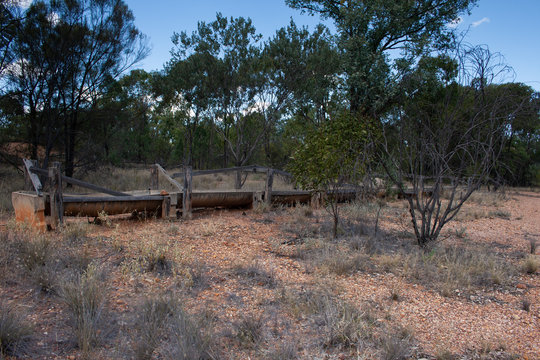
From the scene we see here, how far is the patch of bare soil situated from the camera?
3.12 meters

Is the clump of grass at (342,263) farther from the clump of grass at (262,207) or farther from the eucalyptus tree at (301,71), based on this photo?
the eucalyptus tree at (301,71)

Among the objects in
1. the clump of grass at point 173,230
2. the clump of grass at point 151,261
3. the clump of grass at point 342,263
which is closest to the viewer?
the clump of grass at point 151,261

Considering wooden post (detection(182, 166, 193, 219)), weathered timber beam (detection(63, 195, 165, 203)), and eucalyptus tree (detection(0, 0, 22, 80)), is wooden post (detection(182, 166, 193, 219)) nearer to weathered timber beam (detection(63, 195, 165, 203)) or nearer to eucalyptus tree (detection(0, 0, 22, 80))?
weathered timber beam (detection(63, 195, 165, 203))

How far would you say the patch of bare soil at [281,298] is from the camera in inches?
123

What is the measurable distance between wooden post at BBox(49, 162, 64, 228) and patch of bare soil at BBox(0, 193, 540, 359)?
66cm

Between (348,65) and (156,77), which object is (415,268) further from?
(156,77)

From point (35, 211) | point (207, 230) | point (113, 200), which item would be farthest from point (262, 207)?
point (35, 211)

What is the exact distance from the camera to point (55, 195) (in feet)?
22.7

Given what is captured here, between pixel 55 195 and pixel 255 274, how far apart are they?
447 cm

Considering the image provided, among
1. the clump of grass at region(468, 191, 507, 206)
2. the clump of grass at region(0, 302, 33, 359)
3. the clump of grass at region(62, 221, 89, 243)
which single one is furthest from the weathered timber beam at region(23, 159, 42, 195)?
the clump of grass at region(468, 191, 507, 206)

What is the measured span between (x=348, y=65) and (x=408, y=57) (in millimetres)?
2538

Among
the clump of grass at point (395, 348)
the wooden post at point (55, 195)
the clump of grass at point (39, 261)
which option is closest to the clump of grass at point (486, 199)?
the clump of grass at point (395, 348)

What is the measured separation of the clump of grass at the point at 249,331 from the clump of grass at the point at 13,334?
176cm

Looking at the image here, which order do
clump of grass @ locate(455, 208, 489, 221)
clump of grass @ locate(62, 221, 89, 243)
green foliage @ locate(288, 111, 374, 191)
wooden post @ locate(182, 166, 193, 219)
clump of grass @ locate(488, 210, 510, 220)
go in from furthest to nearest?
clump of grass @ locate(488, 210, 510, 220), clump of grass @ locate(455, 208, 489, 221), wooden post @ locate(182, 166, 193, 219), green foliage @ locate(288, 111, 374, 191), clump of grass @ locate(62, 221, 89, 243)
